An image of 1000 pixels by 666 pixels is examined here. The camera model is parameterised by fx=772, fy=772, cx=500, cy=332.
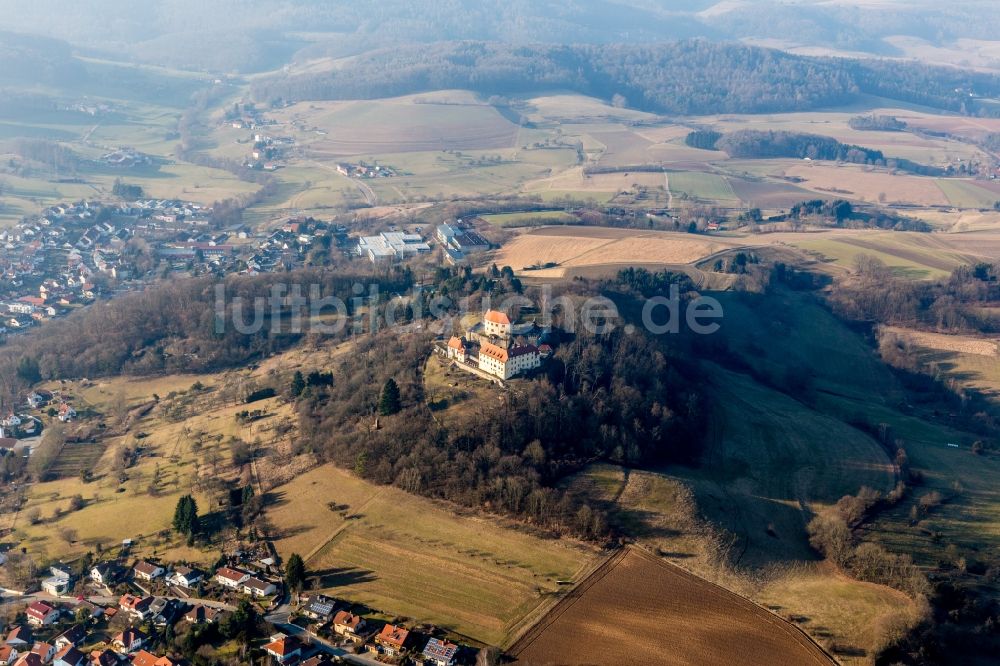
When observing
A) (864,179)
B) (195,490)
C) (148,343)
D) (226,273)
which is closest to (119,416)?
(148,343)

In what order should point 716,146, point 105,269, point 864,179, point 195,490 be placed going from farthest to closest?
point 716,146
point 864,179
point 105,269
point 195,490

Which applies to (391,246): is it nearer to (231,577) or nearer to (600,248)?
(600,248)

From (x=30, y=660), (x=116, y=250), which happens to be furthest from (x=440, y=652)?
(x=116, y=250)

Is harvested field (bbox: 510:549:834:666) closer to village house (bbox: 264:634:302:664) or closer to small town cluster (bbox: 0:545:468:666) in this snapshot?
small town cluster (bbox: 0:545:468:666)

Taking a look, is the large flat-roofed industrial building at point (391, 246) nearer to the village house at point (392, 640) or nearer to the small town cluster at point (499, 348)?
the small town cluster at point (499, 348)

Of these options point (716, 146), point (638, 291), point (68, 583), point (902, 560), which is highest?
point (716, 146)

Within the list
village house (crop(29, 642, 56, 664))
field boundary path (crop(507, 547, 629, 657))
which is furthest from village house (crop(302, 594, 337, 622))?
village house (crop(29, 642, 56, 664))

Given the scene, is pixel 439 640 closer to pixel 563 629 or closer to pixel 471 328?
pixel 563 629
